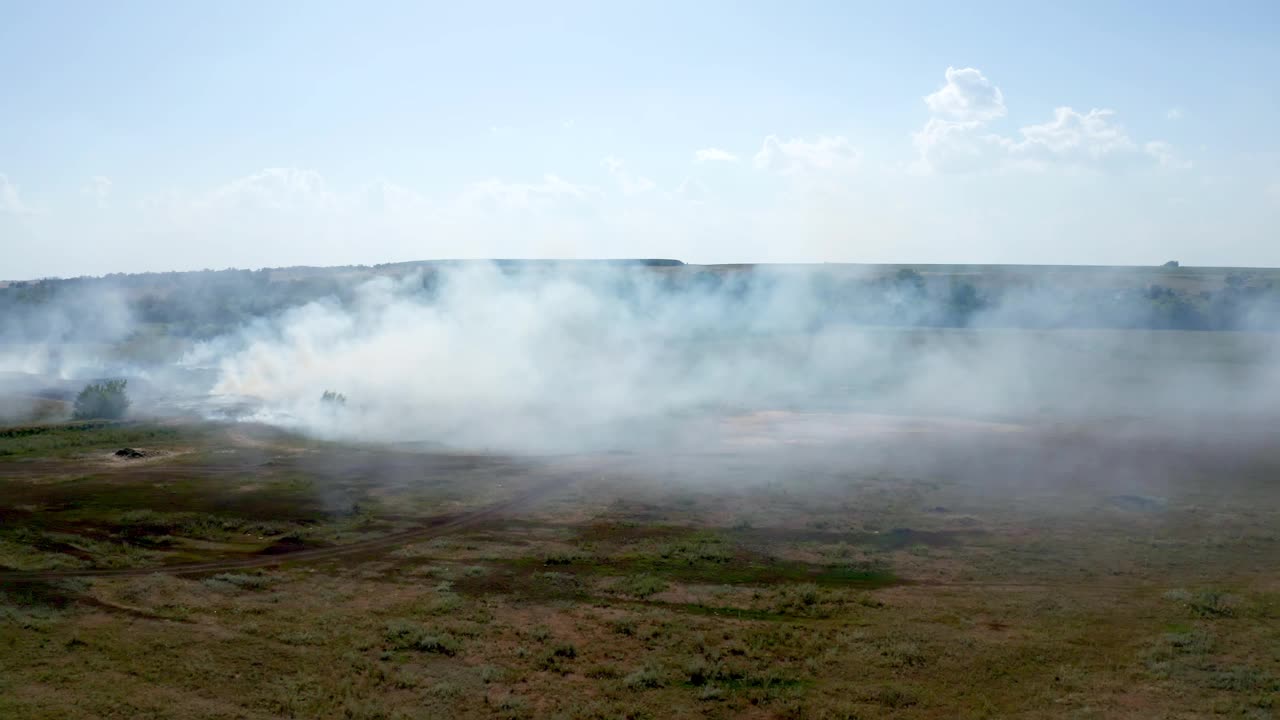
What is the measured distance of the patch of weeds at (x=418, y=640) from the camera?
24281 millimetres

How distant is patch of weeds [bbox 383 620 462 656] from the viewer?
24.3m

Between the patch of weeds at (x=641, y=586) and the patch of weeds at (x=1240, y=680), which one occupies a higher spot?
the patch of weeds at (x=641, y=586)

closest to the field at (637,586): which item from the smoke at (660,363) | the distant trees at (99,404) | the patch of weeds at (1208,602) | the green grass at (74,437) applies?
the patch of weeds at (1208,602)

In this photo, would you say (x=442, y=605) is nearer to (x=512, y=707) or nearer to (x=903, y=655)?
(x=512, y=707)

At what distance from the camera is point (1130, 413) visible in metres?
67.4

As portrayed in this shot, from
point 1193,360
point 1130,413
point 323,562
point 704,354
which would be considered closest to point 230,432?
point 323,562

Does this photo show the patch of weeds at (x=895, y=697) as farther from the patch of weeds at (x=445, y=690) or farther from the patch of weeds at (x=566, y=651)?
the patch of weeds at (x=445, y=690)

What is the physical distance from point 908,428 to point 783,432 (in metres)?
9.48

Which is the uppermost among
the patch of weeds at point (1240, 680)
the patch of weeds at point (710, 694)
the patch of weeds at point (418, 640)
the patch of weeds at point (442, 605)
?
the patch of weeds at point (442, 605)

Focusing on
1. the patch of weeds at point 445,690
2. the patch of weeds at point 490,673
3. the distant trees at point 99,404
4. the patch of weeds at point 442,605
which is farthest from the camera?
the distant trees at point 99,404

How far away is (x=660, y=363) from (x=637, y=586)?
65370 mm

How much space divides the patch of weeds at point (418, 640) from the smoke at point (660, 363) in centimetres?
2990

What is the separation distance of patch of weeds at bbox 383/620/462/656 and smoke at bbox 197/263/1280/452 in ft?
98.1

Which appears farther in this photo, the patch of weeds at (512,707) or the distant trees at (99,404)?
the distant trees at (99,404)
